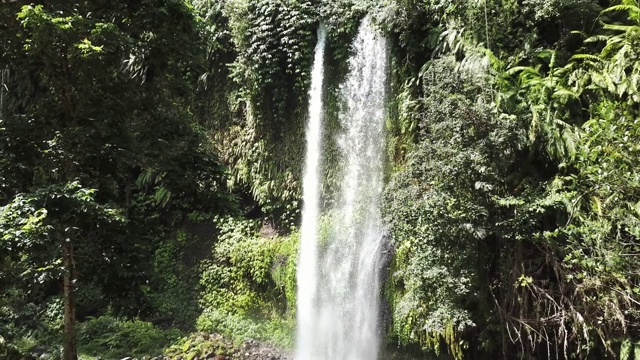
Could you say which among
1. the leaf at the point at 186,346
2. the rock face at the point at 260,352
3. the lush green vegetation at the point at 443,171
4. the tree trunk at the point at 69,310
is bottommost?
the rock face at the point at 260,352

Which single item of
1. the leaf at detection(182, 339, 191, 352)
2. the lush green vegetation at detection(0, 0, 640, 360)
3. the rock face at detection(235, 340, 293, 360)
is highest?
the lush green vegetation at detection(0, 0, 640, 360)

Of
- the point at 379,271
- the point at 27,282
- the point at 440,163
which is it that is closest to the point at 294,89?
the point at 379,271

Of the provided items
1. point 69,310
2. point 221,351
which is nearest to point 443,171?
point 69,310

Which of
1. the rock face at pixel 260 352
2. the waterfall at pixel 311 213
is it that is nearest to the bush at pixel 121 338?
the rock face at pixel 260 352

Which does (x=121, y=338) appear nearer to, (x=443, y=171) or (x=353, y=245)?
(x=353, y=245)

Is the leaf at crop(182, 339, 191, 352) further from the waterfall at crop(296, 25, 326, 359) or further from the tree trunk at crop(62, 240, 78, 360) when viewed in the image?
the tree trunk at crop(62, 240, 78, 360)

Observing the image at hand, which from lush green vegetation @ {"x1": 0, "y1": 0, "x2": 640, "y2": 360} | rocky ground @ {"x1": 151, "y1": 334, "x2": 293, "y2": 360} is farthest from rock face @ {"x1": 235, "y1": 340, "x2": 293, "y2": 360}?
lush green vegetation @ {"x1": 0, "y1": 0, "x2": 640, "y2": 360}

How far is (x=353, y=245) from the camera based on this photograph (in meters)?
8.24

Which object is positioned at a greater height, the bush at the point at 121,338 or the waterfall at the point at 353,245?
the waterfall at the point at 353,245

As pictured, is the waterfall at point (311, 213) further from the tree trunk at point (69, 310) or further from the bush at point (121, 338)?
the tree trunk at point (69, 310)

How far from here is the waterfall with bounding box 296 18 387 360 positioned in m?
7.61

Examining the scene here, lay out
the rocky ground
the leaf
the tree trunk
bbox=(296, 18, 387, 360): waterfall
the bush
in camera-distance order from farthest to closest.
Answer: the bush → the leaf → the rocky ground → bbox=(296, 18, 387, 360): waterfall → the tree trunk

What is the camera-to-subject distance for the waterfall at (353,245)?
25.0ft

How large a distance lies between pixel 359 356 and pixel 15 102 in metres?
9.19
